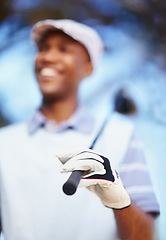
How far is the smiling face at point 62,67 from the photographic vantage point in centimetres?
168

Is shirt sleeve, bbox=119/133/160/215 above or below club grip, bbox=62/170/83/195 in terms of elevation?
below

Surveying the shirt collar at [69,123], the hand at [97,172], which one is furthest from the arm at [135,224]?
the shirt collar at [69,123]

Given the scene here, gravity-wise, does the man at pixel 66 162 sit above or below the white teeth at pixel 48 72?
below

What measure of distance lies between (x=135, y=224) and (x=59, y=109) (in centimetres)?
59

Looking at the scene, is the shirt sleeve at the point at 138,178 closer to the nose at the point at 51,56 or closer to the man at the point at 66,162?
the man at the point at 66,162

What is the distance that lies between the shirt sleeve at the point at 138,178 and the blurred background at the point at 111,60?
5 cm

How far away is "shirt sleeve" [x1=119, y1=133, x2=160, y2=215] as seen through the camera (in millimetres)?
1445

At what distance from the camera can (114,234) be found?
4.63 feet

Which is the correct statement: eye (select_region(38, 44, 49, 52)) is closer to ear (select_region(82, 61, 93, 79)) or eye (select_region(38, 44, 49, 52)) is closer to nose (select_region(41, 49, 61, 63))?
nose (select_region(41, 49, 61, 63))

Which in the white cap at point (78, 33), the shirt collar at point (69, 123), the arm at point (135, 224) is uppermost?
the white cap at point (78, 33)

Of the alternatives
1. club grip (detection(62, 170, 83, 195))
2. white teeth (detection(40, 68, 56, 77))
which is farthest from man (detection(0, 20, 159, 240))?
club grip (detection(62, 170, 83, 195))

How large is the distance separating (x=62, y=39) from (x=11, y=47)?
27 centimetres

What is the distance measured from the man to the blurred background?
54 millimetres

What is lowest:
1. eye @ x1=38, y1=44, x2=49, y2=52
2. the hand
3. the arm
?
the arm
